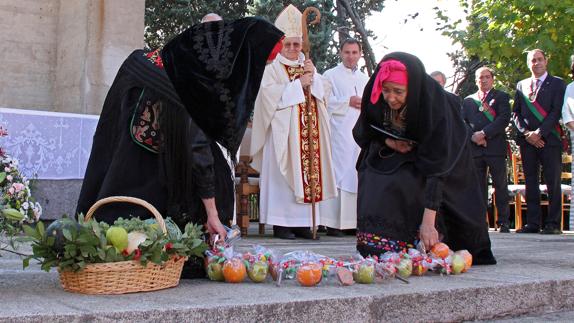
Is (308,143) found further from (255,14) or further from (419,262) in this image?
(255,14)

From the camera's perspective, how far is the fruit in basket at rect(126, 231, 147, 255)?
326 cm

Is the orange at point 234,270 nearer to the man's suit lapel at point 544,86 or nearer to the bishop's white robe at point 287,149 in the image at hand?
the bishop's white robe at point 287,149

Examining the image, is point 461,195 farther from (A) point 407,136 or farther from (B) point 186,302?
(B) point 186,302

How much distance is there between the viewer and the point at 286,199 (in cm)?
779

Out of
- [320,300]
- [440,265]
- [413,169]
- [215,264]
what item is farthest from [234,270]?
[413,169]

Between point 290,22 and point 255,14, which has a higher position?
point 255,14

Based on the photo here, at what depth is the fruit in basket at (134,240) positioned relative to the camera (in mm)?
3256

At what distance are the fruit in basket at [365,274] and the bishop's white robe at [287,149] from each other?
12.4 ft

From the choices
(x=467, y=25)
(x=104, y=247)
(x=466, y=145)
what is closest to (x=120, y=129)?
(x=104, y=247)

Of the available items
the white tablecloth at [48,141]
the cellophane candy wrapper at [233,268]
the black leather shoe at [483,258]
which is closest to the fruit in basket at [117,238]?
the cellophane candy wrapper at [233,268]

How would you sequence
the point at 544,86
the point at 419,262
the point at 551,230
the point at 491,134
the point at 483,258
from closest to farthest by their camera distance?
1. the point at 419,262
2. the point at 483,258
3. the point at 551,230
4. the point at 544,86
5. the point at 491,134

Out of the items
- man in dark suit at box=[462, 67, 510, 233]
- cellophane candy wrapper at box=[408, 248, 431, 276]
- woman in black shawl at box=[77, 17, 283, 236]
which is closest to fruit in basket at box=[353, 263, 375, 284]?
cellophane candy wrapper at box=[408, 248, 431, 276]

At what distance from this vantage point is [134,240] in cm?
327

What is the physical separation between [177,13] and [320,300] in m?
12.3
